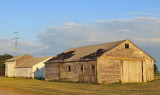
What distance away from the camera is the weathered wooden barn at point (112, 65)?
105 ft

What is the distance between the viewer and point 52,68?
1641 inches

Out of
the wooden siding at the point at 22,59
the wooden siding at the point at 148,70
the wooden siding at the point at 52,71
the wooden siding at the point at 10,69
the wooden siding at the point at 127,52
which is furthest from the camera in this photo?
the wooden siding at the point at 10,69

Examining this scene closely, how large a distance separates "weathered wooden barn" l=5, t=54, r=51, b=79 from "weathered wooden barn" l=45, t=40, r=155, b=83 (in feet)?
60.9

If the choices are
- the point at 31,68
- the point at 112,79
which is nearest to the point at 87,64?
the point at 112,79

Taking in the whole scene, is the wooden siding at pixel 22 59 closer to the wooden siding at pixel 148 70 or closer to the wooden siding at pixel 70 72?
the wooden siding at pixel 70 72

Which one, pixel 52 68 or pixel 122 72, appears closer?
pixel 122 72

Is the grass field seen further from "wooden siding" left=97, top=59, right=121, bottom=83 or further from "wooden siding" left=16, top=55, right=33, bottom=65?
"wooden siding" left=16, top=55, right=33, bottom=65

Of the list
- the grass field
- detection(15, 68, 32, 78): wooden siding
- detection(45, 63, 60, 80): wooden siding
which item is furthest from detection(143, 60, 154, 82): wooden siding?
detection(15, 68, 32, 78): wooden siding

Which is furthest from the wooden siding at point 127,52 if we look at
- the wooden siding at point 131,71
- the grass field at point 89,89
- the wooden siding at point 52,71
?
the wooden siding at point 52,71

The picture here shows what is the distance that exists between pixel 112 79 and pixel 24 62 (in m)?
37.2

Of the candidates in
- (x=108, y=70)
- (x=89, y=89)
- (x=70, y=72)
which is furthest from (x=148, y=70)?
(x=89, y=89)

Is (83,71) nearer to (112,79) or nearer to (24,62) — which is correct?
(112,79)

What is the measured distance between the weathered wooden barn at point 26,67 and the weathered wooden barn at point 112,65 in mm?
18572

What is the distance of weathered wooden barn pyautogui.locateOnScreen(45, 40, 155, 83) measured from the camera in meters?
32.2
